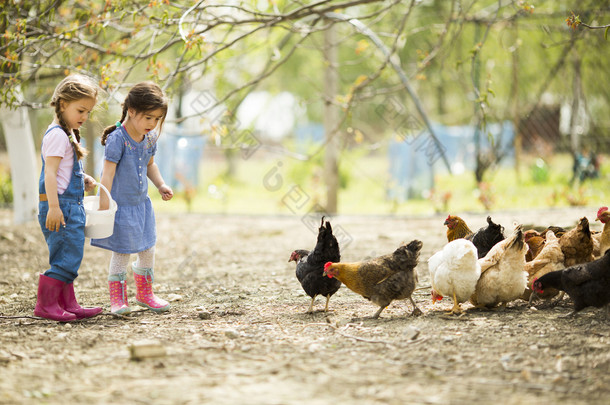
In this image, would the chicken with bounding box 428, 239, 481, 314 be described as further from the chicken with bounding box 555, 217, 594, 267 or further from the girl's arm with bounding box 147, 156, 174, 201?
the girl's arm with bounding box 147, 156, 174, 201

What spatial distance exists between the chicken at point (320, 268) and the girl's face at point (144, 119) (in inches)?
51.9

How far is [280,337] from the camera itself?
336 centimetres

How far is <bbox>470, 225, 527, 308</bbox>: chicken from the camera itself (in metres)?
3.70

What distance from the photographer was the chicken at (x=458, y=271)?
3709 mm

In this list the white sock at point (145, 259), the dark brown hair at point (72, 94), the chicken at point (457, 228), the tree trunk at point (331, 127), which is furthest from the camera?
the tree trunk at point (331, 127)

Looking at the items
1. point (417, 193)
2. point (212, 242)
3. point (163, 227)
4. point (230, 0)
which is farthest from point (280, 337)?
point (417, 193)

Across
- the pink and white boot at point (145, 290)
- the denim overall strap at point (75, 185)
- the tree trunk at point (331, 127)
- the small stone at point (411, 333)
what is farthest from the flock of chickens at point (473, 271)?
the tree trunk at point (331, 127)

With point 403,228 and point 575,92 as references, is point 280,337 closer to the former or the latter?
point 403,228

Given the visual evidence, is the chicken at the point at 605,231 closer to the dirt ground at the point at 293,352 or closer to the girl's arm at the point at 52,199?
the dirt ground at the point at 293,352

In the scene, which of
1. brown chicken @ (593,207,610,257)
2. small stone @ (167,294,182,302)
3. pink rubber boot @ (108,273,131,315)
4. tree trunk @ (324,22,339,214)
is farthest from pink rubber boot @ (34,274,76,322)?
tree trunk @ (324,22,339,214)

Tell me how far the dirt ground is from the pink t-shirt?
91cm

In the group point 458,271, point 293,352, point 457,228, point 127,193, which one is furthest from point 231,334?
point 457,228

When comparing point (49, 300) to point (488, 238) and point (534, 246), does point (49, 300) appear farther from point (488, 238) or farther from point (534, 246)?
point (534, 246)

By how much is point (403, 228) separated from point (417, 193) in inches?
201
